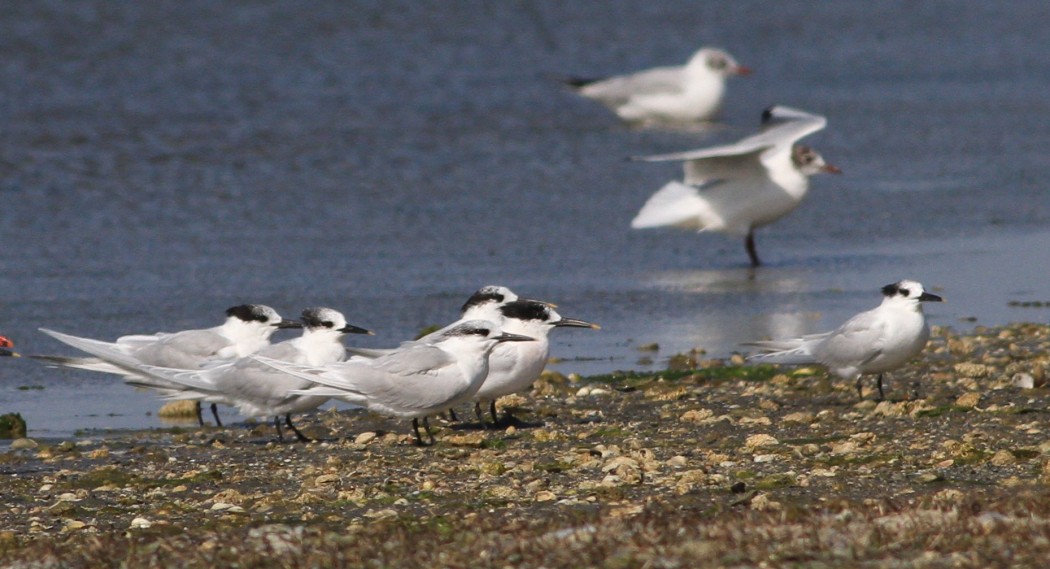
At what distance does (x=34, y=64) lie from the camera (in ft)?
58.5

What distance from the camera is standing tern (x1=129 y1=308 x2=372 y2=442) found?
658 centimetres

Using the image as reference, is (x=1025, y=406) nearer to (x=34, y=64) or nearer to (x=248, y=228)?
(x=248, y=228)

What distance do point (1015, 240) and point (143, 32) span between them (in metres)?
11.9

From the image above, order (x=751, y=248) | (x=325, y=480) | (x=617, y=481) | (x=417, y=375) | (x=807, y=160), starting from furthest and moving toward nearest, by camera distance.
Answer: (x=807, y=160) < (x=751, y=248) < (x=417, y=375) < (x=325, y=480) < (x=617, y=481)

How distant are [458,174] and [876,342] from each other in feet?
23.3

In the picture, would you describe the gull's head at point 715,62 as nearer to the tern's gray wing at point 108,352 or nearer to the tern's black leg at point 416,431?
the tern's gray wing at point 108,352

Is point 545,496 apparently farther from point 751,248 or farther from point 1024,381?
point 751,248

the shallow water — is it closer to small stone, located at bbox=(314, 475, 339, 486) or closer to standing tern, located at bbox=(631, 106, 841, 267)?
standing tern, located at bbox=(631, 106, 841, 267)

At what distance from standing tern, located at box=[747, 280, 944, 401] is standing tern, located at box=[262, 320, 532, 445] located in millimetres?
1348

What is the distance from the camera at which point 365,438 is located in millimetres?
6488

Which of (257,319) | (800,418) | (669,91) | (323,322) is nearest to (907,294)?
(800,418)

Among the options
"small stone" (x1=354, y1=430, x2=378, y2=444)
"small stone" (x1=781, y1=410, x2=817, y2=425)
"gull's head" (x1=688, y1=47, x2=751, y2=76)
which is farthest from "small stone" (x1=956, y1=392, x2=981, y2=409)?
"gull's head" (x1=688, y1=47, x2=751, y2=76)

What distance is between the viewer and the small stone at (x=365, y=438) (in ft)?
21.2

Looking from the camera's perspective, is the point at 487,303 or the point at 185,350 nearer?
the point at 185,350
